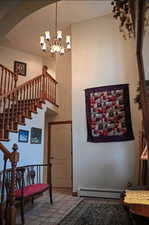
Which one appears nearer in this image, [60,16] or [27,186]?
[27,186]

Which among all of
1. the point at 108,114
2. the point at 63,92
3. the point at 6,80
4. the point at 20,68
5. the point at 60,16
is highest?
the point at 60,16

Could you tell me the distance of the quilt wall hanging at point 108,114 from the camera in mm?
4926

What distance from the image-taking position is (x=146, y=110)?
76.8 inches

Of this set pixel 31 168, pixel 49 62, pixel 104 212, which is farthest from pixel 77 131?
pixel 49 62

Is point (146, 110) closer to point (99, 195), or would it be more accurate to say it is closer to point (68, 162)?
point (99, 195)

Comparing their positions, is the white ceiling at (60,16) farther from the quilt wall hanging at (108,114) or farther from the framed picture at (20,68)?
the quilt wall hanging at (108,114)

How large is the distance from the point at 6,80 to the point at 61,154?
3.14 metres

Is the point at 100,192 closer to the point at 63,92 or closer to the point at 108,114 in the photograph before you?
the point at 108,114

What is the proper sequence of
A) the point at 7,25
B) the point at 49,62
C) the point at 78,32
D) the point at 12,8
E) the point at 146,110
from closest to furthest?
the point at 146,110 < the point at 12,8 < the point at 7,25 < the point at 78,32 < the point at 49,62

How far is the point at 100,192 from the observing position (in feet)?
15.8

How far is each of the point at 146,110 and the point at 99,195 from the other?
3.57 m

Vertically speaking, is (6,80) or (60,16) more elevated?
(60,16)

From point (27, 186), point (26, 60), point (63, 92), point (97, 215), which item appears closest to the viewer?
point (97, 215)

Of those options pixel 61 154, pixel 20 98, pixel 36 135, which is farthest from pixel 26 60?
pixel 61 154
